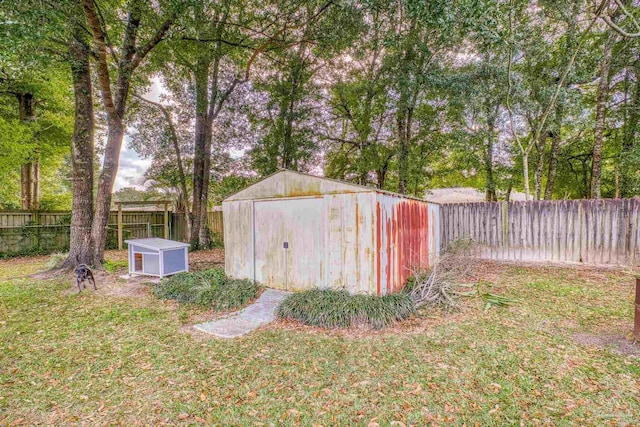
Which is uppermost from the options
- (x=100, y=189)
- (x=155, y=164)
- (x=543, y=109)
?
(x=543, y=109)

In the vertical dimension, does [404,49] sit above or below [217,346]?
above

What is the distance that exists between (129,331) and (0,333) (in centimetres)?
166

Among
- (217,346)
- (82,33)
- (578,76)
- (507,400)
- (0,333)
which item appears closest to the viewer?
(507,400)

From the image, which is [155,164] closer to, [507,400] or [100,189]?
[100,189]

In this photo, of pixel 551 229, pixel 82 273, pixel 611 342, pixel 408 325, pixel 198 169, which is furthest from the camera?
pixel 198 169

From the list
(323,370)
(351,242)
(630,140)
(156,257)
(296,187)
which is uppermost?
(630,140)

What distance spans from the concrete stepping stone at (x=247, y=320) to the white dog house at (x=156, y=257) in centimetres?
261

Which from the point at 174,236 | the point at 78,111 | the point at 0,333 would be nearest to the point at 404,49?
the point at 78,111

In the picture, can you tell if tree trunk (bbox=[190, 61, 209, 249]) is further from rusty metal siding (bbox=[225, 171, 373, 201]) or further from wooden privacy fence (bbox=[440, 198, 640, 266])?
wooden privacy fence (bbox=[440, 198, 640, 266])

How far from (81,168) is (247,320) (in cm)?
593

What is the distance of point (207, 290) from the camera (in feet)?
17.0

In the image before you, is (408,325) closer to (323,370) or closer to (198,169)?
(323,370)

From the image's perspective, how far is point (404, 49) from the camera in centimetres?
888

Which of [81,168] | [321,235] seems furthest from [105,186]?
[321,235]
